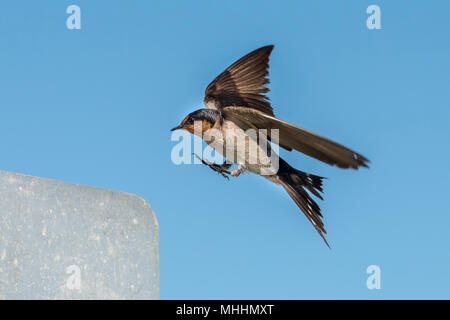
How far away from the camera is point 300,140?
14.0 ft

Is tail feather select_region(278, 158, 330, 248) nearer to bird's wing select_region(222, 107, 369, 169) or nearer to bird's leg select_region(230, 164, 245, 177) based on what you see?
bird's leg select_region(230, 164, 245, 177)

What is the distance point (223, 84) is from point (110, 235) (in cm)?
346

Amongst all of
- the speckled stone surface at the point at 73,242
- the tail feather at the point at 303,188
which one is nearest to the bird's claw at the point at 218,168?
the tail feather at the point at 303,188

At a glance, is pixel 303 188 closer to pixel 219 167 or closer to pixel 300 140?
pixel 219 167

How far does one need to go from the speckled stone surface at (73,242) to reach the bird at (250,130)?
167 cm

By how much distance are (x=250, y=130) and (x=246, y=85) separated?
82cm

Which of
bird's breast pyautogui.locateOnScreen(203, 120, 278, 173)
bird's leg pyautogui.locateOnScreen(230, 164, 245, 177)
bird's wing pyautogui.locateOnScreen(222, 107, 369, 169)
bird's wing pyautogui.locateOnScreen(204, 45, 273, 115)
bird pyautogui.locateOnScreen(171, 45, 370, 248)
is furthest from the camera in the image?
bird's wing pyautogui.locateOnScreen(204, 45, 273, 115)

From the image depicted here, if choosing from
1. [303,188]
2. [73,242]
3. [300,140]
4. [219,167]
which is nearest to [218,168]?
[219,167]

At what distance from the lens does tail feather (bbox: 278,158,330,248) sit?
564 centimetres

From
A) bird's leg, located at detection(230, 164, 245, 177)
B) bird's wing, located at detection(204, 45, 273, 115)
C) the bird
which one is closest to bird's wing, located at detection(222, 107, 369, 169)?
the bird

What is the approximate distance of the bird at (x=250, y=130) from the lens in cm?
528

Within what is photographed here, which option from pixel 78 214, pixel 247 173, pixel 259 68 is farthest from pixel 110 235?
pixel 259 68

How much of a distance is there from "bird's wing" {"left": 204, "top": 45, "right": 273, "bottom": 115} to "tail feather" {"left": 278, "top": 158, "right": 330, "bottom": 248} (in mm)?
599

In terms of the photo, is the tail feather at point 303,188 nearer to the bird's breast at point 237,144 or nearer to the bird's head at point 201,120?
the bird's breast at point 237,144
